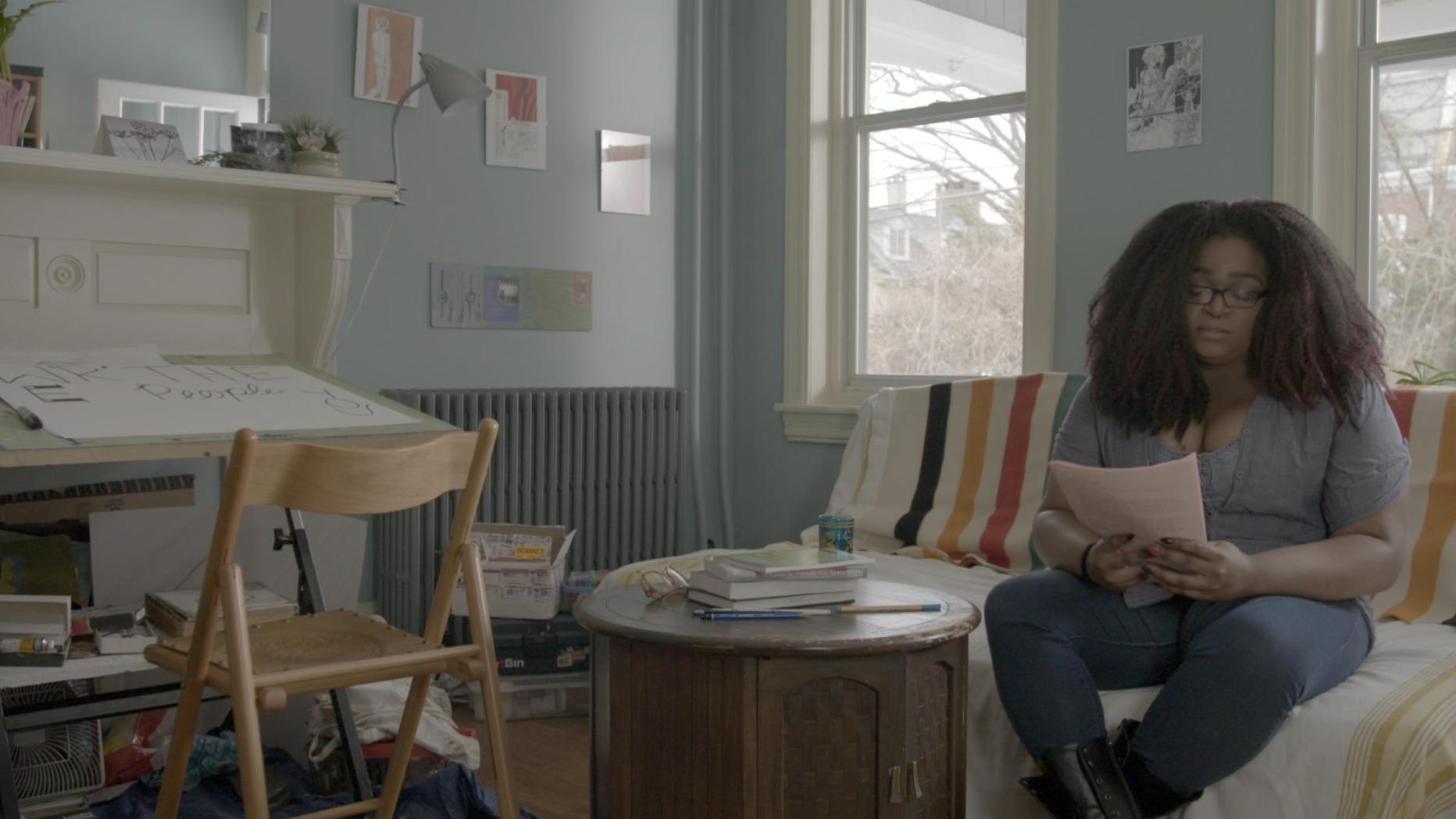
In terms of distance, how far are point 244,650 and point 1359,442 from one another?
155 cm

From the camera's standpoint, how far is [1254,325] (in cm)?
191

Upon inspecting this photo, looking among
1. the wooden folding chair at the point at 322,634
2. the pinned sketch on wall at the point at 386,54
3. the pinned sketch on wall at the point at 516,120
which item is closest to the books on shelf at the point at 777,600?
the wooden folding chair at the point at 322,634

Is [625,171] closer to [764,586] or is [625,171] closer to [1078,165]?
[1078,165]

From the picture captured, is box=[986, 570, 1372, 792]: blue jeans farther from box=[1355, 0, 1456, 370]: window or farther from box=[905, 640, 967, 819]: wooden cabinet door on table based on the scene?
box=[1355, 0, 1456, 370]: window

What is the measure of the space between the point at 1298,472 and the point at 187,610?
68.5 inches

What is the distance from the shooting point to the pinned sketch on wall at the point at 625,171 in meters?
3.74

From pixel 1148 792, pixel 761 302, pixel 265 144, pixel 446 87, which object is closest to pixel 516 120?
pixel 446 87

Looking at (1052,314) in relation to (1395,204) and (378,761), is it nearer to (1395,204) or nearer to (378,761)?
(1395,204)

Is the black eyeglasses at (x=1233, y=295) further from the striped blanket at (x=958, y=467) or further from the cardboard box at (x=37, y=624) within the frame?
the cardboard box at (x=37, y=624)

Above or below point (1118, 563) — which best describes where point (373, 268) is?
above

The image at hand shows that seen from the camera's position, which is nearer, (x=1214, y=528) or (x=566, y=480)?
(x=1214, y=528)

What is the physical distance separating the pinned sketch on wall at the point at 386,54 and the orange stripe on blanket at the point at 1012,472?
1683 millimetres

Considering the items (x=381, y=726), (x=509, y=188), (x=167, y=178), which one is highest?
(x=509, y=188)

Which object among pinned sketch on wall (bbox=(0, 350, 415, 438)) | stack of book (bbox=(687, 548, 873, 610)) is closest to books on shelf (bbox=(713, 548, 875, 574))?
stack of book (bbox=(687, 548, 873, 610))
